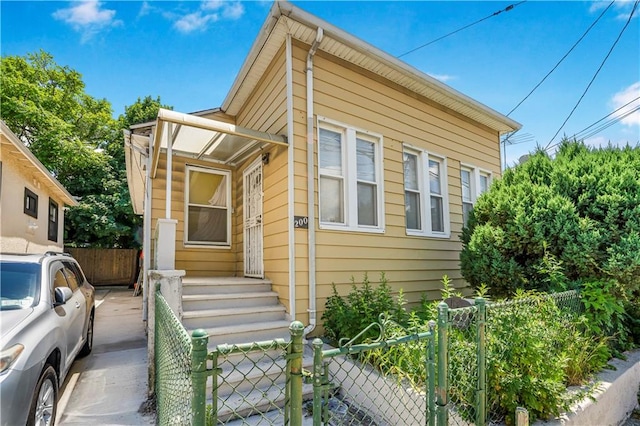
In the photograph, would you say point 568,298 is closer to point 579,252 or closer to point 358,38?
point 579,252

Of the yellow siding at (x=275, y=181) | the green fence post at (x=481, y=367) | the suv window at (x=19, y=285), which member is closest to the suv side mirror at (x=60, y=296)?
the suv window at (x=19, y=285)

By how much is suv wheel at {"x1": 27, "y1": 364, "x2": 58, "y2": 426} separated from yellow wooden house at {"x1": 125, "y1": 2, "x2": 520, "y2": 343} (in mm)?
1152

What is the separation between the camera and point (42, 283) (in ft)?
10.9

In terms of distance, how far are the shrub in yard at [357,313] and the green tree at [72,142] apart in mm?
14911

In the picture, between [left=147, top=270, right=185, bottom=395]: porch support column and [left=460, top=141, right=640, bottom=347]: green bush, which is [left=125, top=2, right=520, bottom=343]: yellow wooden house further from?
[left=460, top=141, right=640, bottom=347]: green bush

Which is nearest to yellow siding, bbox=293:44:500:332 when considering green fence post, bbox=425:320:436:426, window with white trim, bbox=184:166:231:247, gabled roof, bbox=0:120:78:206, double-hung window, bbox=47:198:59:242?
green fence post, bbox=425:320:436:426

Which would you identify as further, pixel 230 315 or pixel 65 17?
pixel 65 17

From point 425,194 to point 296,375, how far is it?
539 centimetres

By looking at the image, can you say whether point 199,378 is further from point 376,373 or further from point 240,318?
point 240,318

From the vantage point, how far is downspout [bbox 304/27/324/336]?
4.39 meters

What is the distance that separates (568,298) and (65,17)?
10086mm

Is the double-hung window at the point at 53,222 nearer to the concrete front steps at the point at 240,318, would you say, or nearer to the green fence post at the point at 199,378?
the concrete front steps at the point at 240,318

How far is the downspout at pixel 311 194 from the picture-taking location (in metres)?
4.39

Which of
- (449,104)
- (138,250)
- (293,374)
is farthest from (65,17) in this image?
(138,250)
